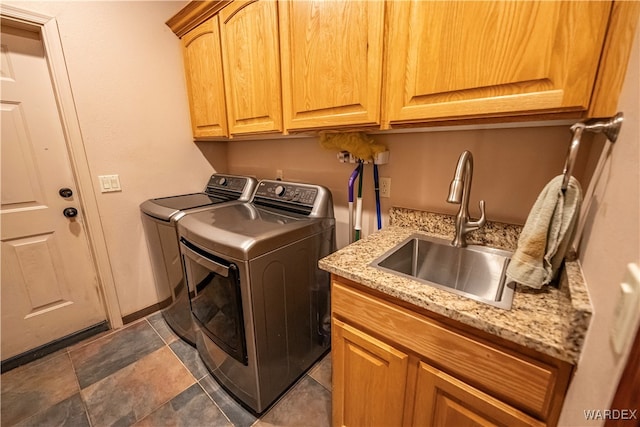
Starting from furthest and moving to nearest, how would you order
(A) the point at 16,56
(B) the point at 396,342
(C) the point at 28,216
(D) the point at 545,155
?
(C) the point at 28,216 < (A) the point at 16,56 < (D) the point at 545,155 < (B) the point at 396,342

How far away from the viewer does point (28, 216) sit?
162 cm

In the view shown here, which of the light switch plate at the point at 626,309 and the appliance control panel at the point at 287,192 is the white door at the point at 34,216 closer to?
the appliance control panel at the point at 287,192

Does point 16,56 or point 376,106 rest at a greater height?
point 16,56

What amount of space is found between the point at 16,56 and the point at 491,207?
270 centimetres

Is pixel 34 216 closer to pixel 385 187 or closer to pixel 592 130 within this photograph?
pixel 385 187

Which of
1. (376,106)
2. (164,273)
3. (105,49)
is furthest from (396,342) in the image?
(105,49)

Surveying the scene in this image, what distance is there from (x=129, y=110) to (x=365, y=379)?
2.21 metres

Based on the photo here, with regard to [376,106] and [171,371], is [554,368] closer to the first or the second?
[376,106]

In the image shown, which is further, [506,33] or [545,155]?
[545,155]

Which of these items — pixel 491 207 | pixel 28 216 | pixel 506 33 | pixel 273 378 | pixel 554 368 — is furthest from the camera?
pixel 28 216

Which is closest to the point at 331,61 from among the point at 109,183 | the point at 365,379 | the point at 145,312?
the point at 365,379

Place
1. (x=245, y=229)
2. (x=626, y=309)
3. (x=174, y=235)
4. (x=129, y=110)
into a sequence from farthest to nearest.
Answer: (x=129, y=110) → (x=174, y=235) → (x=245, y=229) → (x=626, y=309)

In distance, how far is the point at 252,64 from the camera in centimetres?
141

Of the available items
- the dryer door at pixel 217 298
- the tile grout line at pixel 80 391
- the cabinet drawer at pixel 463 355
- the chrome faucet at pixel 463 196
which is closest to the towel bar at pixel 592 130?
the chrome faucet at pixel 463 196
